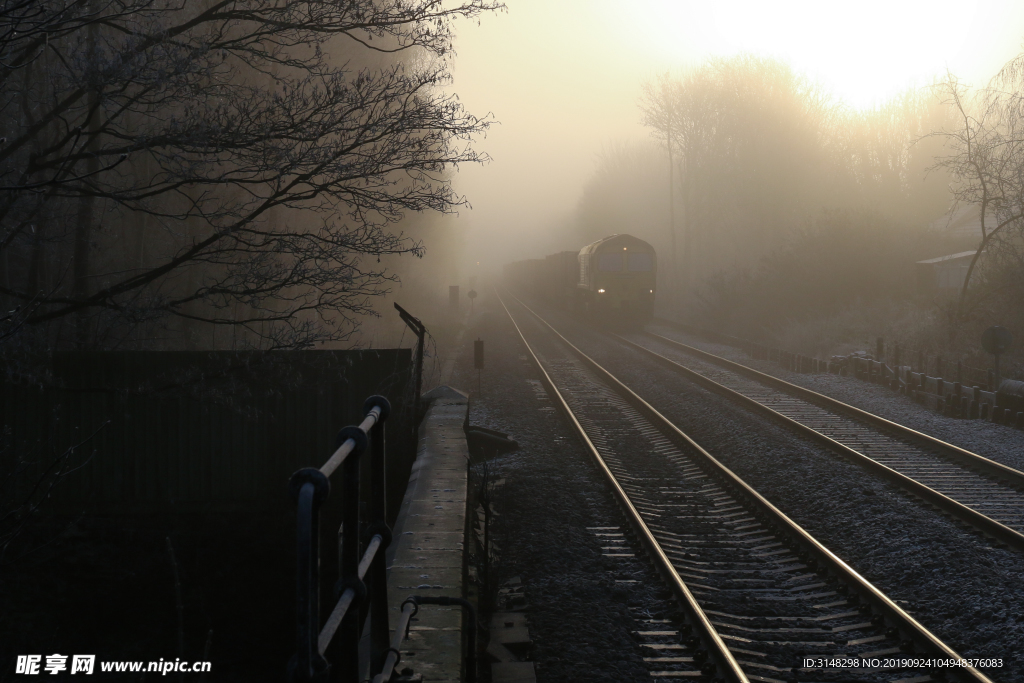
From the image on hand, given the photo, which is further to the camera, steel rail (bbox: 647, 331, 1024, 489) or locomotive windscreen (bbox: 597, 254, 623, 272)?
locomotive windscreen (bbox: 597, 254, 623, 272)

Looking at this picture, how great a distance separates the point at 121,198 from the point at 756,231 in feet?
142

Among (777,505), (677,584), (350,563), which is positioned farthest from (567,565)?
(350,563)

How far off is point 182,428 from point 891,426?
995 centimetres

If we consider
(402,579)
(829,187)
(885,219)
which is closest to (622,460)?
(402,579)

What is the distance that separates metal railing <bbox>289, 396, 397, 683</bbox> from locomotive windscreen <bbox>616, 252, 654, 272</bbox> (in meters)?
25.6

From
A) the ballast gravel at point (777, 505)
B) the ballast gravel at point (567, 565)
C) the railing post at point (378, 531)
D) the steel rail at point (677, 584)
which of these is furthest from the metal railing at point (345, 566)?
the steel rail at point (677, 584)

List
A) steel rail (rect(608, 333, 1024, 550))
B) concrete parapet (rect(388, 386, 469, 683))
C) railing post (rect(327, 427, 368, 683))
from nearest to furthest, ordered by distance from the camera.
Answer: railing post (rect(327, 427, 368, 683)) → concrete parapet (rect(388, 386, 469, 683)) → steel rail (rect(608, 333, 1024, 550))

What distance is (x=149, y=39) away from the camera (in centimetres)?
561

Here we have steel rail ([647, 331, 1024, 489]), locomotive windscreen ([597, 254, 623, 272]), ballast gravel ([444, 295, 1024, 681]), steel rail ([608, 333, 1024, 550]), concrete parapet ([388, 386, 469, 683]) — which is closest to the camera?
concrete parapet ([388, 386, 469, 683])

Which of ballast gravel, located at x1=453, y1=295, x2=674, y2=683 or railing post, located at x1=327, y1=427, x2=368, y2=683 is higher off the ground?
railing post, located at x1=327, y1=427, x2=368, y2=683

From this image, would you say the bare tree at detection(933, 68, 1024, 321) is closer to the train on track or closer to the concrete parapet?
the train on track

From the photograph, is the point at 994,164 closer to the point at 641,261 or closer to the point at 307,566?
the point at 641,261

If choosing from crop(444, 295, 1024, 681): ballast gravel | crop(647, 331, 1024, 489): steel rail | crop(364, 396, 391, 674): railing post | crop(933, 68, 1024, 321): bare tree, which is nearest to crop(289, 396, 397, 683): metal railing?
crop(364, 396, 391, 674): railing post

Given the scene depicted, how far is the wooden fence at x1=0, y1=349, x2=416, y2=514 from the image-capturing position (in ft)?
27.5
